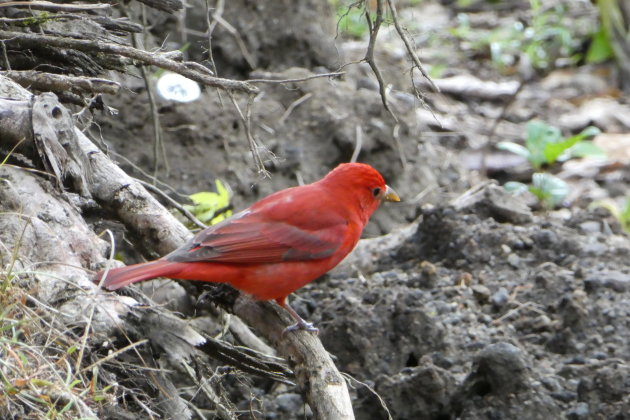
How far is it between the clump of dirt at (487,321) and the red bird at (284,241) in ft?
1.76

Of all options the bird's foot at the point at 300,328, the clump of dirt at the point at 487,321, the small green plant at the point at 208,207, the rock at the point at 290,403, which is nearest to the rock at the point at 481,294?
the clump of dirt at the point at 487,321

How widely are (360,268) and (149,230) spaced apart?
6.20 feet

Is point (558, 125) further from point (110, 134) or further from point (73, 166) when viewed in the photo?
point (73, 166)

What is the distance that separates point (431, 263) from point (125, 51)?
2250mm

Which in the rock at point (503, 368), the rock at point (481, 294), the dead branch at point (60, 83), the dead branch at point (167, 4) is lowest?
the rock at point (481, 294)

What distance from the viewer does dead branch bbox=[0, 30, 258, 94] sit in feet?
11.3

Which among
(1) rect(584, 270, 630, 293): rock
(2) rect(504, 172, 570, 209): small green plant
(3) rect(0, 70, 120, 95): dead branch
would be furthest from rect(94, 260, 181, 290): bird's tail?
(2) rect(504, 172, 570, 209): small green plant

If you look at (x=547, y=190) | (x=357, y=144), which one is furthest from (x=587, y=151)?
(x=357, y=144)

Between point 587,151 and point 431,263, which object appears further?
point 587,151

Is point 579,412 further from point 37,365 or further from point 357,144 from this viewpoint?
point 357,144

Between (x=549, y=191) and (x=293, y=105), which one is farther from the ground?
(x=293, y=105)

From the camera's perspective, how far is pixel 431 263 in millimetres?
5133

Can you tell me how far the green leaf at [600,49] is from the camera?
31.5 feet

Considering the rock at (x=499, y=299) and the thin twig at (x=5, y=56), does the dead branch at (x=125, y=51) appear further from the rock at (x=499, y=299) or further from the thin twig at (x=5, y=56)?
the rock at (x=499, y=299)
